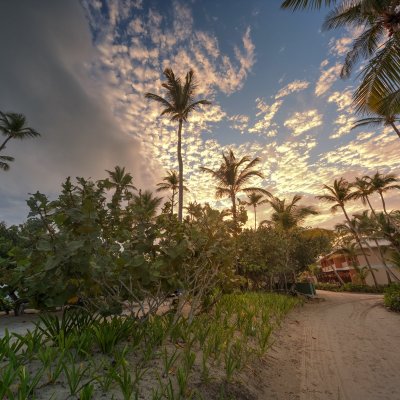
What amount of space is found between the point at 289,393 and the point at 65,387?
296cm

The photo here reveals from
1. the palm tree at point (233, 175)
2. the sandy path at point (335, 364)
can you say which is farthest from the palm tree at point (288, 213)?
the sandy path at point (335, 364)

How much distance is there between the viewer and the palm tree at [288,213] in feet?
68.1

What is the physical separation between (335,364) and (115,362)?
400cm

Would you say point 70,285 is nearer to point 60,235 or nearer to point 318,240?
point 60,235

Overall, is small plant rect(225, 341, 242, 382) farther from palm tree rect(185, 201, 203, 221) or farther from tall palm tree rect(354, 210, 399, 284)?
tall palm tree rect(354, 210, 399, 284)

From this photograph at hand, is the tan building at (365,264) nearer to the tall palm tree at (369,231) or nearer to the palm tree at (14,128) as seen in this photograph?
the tall palm tree at (369,231)

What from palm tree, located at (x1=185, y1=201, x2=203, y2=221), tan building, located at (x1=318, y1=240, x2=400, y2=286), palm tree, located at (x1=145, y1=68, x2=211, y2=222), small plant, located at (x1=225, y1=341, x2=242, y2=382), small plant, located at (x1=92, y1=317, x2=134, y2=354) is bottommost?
small plant, located at (x1=225, y1=341, x2=242, y2=382)

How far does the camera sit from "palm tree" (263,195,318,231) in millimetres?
20750

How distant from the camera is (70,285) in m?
3.03

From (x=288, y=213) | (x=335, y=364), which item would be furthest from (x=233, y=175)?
(x=335, y=364)

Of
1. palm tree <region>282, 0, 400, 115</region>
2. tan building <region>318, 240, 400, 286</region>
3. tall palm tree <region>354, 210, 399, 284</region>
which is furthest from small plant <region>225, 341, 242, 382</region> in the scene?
tall palm tree <region>354, 210, 399, 284</region>

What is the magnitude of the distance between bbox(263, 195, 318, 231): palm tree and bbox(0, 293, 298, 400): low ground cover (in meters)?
17.3

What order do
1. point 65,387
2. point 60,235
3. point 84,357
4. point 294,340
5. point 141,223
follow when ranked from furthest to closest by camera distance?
point 294,340 < point 141,223 < point 84,357 < point 60,235 < point 65,387

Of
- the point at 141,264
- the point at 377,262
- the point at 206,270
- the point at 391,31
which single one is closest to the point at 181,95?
the point at 391,31
